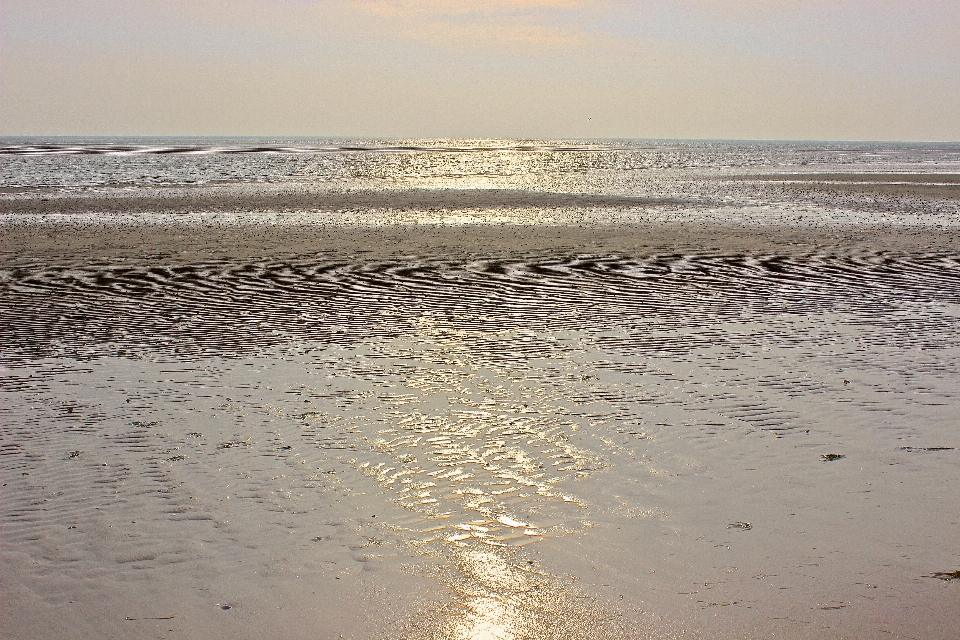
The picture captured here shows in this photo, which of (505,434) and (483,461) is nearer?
(483,461)

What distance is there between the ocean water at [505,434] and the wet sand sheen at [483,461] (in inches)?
1.3

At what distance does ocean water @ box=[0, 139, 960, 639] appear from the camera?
234 inches

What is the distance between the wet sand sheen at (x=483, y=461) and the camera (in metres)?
5.71

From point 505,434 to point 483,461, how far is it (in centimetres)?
79

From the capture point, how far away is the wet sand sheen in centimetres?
571

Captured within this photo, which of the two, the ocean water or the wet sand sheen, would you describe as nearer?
the wet sand sheen

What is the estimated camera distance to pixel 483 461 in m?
8.00

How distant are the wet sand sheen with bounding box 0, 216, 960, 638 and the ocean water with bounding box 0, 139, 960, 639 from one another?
0.03m

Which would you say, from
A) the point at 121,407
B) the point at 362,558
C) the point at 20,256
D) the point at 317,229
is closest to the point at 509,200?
the point at 317,229

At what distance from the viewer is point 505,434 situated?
874 cm

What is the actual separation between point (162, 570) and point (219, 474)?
1.73 metres

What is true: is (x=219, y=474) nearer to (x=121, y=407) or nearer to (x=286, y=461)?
(x=286, y=461)

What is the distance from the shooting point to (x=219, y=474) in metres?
7.82

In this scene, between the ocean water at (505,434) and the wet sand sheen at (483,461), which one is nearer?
the wet sand sheen at (483,461)
